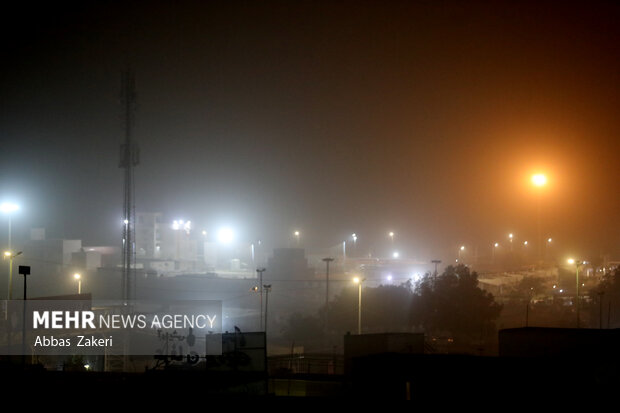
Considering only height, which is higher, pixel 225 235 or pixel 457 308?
pixel 225 235

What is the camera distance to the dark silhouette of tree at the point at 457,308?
2969cm

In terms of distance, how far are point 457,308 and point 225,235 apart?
5781cm

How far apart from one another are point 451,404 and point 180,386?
13.2ft

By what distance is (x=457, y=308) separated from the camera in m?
30.0

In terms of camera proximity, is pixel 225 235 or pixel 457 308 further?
pixel 225 235

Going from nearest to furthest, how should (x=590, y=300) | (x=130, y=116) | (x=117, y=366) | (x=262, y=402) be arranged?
(x=262, y=402)
(x=117, y=366)
(x=130, y=116)
(x=590, y=300)

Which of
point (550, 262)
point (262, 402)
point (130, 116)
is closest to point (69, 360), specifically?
point (130, 116)

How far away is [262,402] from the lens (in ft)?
24.7

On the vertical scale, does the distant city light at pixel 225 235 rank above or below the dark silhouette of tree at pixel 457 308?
above

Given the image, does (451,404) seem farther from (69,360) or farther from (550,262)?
(550,262)

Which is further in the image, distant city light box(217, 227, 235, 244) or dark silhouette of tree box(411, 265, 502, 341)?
distant city light box(217, 227, 235, 244)

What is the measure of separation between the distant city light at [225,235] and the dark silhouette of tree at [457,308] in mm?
51604

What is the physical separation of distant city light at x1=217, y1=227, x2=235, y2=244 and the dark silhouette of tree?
51.6m

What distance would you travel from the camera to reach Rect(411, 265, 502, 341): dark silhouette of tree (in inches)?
1169
